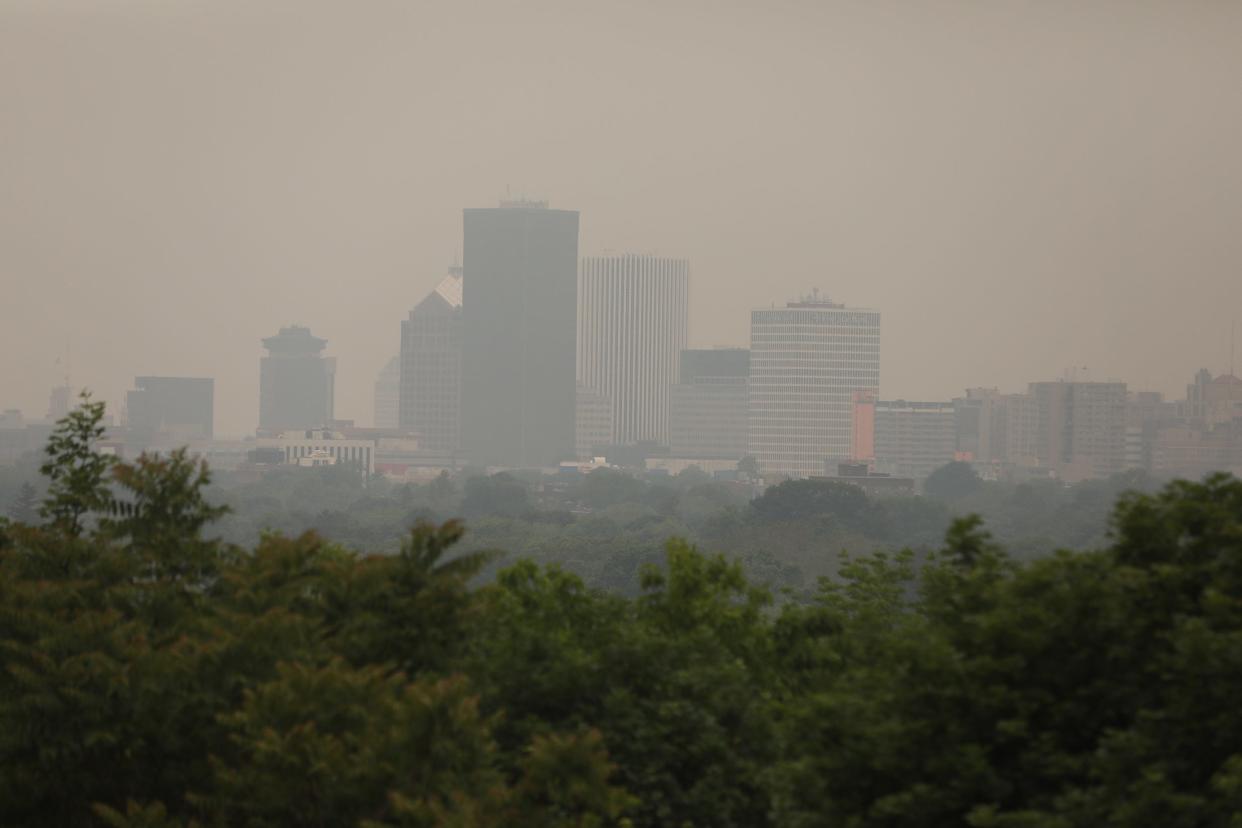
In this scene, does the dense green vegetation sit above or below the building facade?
below

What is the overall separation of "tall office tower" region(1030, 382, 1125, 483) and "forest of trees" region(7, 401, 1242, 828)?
161651mm

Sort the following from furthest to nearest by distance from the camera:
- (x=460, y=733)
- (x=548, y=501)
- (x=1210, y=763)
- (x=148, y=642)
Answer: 1. (x=548, y=501)
2. (x=148, y=642)
3. (x=460, y=733)
4. (x=1210, y=763)

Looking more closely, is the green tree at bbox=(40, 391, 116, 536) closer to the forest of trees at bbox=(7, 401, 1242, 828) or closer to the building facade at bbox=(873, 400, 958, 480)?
the forest of trees at bbox=(7, 401, 1242, 828)

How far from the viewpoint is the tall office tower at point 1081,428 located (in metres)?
175

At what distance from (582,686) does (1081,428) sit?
555 ft

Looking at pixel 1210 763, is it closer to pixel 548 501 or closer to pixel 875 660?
pixel 875 660

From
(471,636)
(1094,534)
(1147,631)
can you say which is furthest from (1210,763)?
(1094,534)

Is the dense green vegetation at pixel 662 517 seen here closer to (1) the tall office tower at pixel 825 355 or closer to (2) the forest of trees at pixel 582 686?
(1) the tall office tower at pixel 825 355

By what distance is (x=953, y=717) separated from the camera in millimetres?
11938

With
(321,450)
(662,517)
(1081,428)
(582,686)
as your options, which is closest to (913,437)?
(1081,428)

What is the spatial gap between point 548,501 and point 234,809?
455 ft

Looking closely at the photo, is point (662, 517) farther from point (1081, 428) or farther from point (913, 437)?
point (913, 437)

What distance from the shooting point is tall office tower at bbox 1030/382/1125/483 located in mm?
175250

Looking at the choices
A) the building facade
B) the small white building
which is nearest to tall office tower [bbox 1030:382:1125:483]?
the building facade
